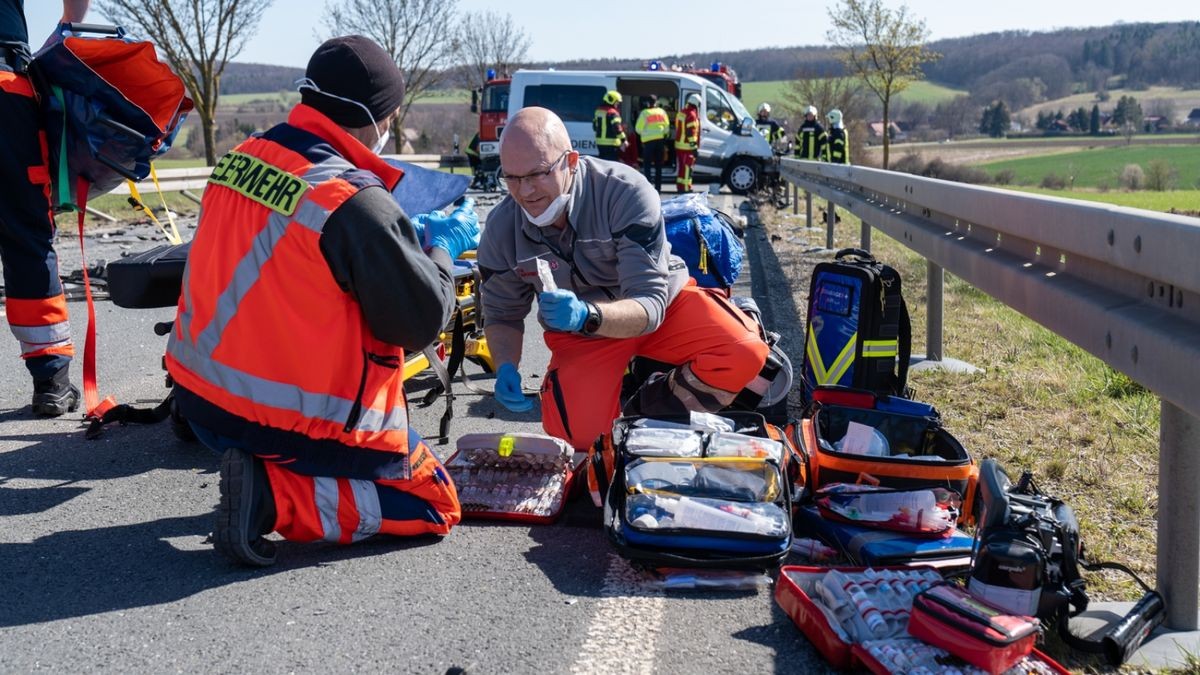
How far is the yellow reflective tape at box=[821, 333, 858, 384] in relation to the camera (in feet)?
16.2

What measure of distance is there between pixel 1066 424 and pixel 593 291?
6.83 ft

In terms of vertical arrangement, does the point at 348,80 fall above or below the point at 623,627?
above

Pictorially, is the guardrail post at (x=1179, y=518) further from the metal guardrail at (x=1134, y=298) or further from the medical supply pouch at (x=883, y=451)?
the medical supply pouch at (x=883, y=451)

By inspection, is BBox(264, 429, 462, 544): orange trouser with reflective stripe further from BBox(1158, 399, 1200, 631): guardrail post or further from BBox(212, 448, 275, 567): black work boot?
BBox(1158, 399, 1200, 631): guardrail post

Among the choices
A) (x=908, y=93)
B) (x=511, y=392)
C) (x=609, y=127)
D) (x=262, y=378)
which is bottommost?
(x=511, y=392)

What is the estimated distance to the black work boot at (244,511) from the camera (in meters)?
3.25

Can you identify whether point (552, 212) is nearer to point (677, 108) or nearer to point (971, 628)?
point (971, 628)

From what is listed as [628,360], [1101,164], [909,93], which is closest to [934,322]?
[628,360]

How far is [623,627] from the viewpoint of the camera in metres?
2.94

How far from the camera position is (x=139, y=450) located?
4633mm

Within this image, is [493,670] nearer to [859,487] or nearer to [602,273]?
[859,487]

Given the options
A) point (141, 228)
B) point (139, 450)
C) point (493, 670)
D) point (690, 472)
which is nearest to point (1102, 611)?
point (690, 472)

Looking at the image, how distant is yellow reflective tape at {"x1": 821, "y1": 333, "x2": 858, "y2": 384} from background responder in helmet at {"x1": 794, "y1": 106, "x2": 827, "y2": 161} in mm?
16201

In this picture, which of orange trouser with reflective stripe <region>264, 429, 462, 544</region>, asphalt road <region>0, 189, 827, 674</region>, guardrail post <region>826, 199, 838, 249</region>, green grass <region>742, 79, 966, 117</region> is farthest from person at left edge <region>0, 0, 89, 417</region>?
green grass <region>742, 79, 966, 117</region>
